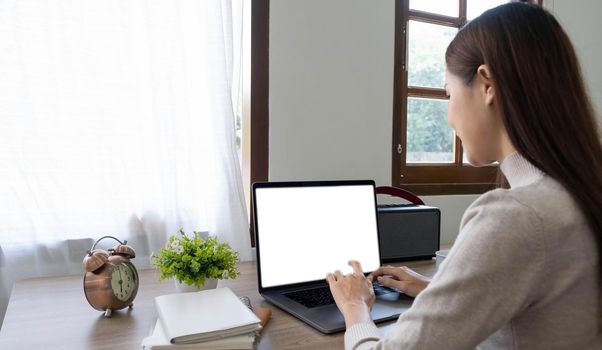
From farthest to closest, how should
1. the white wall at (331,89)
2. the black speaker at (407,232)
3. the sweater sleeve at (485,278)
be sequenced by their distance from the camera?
the white wall at (331,89)
the black speaker at (407,232)
the sweater sleeve at (485,278)

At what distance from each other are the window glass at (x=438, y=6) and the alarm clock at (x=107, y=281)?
5.48 ft

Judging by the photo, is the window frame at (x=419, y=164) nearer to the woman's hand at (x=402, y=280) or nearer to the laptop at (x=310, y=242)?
the laptop at (x=310, y=242)

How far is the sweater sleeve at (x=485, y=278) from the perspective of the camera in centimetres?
59

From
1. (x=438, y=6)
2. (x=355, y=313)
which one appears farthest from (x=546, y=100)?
(x=438, y=6)

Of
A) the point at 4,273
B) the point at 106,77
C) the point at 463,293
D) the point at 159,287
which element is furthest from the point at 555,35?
the point at 4,273

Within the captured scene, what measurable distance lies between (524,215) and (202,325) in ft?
1.87

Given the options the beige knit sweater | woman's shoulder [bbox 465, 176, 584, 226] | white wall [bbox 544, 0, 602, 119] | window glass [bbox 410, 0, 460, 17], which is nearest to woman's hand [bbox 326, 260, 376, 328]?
the beige knit sweater

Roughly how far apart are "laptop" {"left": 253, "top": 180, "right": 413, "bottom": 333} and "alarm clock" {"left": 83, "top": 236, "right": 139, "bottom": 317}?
31 cm

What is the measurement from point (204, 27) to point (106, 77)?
34 centimetres

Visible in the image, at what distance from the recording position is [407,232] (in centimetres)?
159

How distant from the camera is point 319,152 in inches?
69.5

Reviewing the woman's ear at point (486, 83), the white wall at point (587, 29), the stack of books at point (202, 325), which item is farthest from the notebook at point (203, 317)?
the white wall at point (587, 29)

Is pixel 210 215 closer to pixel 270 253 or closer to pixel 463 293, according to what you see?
pixel 270 253

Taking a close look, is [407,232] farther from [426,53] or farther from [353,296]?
[426,53]
